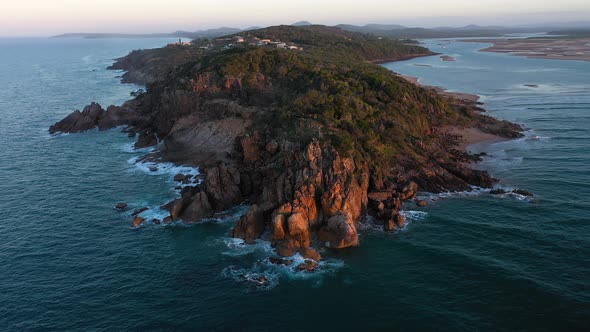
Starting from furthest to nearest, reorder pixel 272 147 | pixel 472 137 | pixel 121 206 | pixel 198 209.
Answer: pixel 472 137, pixel 272 147, pixel 121 206, pixel 198 209

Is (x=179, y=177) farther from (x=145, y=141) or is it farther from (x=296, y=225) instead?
(x=296, y=225)

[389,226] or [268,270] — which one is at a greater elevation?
[389,226]

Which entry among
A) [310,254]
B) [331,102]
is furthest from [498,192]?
[331,102]

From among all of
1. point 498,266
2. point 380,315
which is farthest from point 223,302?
point 498,266

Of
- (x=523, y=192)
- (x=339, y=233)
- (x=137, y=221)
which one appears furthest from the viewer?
(x=523, y=192)

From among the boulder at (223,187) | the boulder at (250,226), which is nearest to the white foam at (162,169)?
the boulder at (223,187)

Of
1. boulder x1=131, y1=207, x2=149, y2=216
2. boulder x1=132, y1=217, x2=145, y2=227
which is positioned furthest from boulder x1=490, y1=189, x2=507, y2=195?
boulder x1=131, y1=207, x2=149, y2=216

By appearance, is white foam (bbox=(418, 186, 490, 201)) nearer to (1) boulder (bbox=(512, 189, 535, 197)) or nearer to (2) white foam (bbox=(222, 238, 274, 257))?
(1) boulder (bbox=(512, 189, 535, 197))
